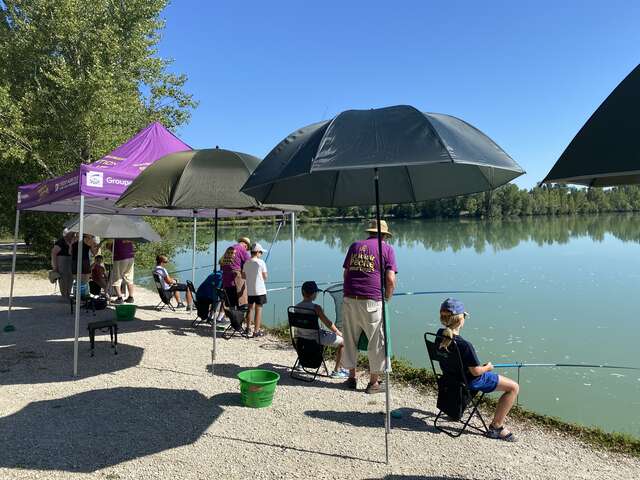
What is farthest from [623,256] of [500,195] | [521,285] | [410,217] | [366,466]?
[410,217]

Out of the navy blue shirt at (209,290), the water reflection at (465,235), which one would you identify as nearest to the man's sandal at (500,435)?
the navy blue shirt at (209,290)

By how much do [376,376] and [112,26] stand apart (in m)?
18.0

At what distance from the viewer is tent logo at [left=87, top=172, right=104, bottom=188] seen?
5.43 m

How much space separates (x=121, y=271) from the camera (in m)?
10.9

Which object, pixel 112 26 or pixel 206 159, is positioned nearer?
pixel 206 159

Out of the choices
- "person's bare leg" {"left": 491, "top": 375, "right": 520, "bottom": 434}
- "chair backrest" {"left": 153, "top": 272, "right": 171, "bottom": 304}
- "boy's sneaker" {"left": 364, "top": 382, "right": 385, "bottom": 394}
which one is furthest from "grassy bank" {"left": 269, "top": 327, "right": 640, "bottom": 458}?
"chair backrest" {"left": 153, "top": 272, "right": 171, "bottom": 304}

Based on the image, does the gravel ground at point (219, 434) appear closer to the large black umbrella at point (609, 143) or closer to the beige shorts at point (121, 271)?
the large black umbrella at point (609, 143)

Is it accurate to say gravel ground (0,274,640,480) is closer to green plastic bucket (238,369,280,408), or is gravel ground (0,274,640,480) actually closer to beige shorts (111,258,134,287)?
green plastic bucket (238,369,280,408)

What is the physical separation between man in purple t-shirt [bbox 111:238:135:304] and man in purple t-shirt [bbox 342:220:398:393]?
25.4ft

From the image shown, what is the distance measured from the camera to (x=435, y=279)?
1984 centimetres

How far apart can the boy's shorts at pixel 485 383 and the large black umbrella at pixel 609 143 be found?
2.45 metres

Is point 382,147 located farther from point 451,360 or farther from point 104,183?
point 104,183

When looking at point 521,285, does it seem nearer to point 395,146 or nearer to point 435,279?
point 435,279

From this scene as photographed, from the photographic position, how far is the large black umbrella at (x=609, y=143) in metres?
1.65
